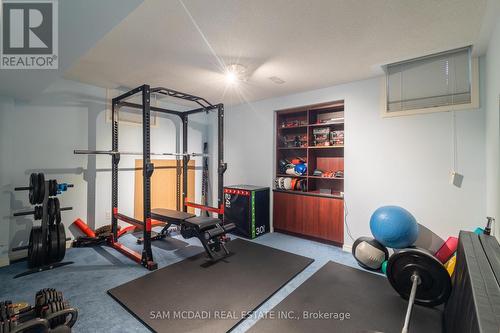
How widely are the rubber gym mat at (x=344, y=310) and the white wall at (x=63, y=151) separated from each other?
330 centimetres

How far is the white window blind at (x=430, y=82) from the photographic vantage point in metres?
2.65

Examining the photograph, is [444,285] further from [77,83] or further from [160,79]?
[77,83]

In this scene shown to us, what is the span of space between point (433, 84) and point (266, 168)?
9.14ft

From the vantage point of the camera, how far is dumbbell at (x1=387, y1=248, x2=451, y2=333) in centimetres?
189

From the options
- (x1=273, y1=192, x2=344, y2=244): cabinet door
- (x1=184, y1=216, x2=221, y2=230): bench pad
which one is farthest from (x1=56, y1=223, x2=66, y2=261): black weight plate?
(x1=273, y1=192, x2=344, y2=244): cabinet door

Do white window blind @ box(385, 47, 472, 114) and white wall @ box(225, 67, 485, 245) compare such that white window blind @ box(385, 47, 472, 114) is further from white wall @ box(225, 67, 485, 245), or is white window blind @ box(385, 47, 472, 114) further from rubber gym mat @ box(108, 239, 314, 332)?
rubber gym mat @ box(108, 239, 314, 332)

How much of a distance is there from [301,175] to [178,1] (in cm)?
319

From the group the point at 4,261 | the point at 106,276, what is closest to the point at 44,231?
the point at 4,261

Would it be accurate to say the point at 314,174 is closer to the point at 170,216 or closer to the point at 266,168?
the point at 266,168

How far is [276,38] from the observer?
2223 mm

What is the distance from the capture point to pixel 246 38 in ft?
7.28

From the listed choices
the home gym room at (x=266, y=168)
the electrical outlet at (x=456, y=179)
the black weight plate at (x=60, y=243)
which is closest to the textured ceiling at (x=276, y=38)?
the home gym room at (x=266, y=168)

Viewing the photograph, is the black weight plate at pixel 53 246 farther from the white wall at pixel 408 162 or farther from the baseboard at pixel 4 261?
the white wall at pixel 408 162

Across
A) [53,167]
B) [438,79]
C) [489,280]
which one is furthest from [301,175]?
[53,167]
